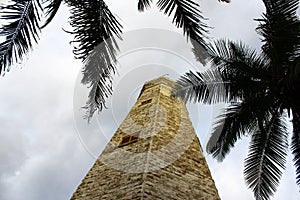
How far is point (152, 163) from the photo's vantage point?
9.29 metres

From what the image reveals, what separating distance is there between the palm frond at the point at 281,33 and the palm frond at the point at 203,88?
916 millimetres

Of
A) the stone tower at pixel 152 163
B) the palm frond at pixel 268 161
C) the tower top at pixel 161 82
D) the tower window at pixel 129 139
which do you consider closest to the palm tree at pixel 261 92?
the palm frond at pixel 268 161

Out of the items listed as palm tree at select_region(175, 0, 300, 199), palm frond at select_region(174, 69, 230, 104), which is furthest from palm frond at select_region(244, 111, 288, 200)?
palm frond at select_region(174, 69, 230, 104)

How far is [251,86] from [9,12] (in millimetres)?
4044

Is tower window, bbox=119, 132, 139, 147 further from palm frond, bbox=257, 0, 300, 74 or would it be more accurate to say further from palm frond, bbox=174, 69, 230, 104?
palm frond, bbox=257, 0, 300, 74

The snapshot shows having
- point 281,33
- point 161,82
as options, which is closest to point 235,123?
point 281,33

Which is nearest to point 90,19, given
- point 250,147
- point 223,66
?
point 223,66

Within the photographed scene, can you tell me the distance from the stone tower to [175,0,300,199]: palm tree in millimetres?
1873

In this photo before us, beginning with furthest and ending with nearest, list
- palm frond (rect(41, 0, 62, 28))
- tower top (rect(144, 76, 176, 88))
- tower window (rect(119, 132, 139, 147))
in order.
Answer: tower top (rect(144, 76, 176, 88)) → tower window (rect(119, 132, 139, 147)) → palm frond (rect(41, 0, 62, 28))

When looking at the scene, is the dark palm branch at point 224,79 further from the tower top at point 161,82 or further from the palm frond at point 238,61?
the tower top at point 161,82

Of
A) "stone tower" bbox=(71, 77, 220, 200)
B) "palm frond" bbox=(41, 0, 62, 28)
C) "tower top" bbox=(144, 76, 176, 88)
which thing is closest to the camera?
"palm frond" bbox=(41, 0, 62, 28)

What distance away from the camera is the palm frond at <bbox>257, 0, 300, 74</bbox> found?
20.0ft

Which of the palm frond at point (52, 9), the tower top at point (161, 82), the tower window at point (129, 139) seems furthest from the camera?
the tower top at point (161, 82)

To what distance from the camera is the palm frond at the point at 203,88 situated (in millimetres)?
6617
